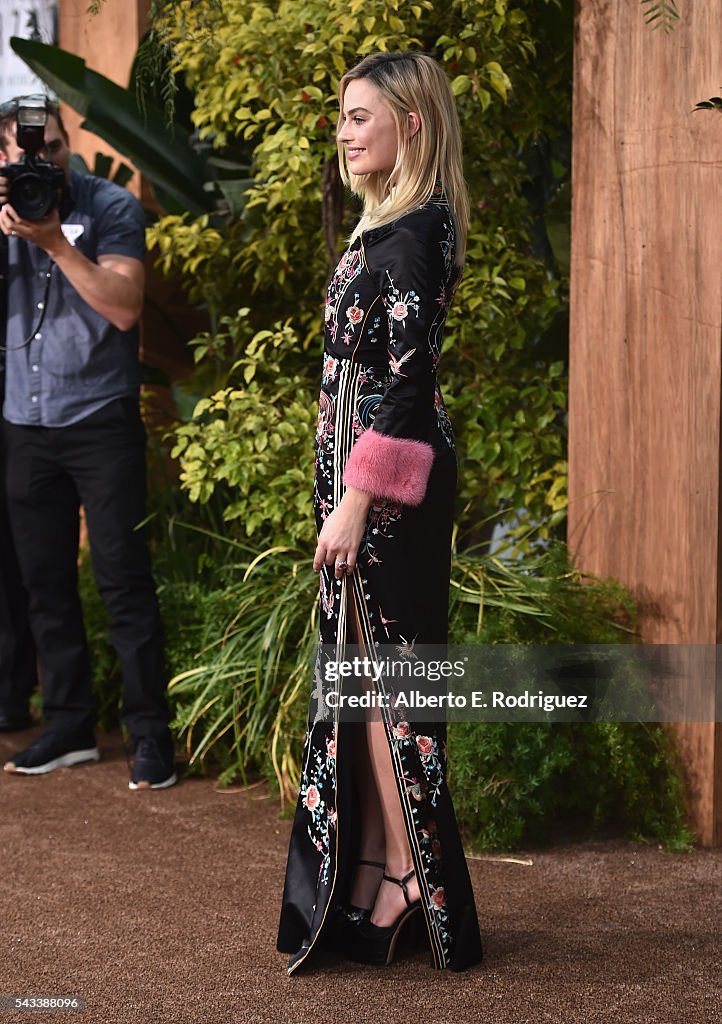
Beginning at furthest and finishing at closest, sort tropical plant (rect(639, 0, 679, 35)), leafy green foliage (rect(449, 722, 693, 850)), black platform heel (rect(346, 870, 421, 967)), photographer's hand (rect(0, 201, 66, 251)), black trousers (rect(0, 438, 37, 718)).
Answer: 1. black trousers (rect(0, 438, 37, 718))
2. photographer's hand (rect(0, 201, 66, 251))
3. leafy green foliage (rect(449, 722, 693, 850))
4. tropical plant (rect(639, 0, 679, 35))
5. black platform heel (rect(346, 870, 421, 967))

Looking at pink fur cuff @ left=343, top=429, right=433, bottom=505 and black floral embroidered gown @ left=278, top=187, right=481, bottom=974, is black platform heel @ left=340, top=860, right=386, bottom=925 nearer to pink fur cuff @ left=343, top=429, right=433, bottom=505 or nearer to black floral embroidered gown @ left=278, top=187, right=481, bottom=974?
black floral embroidered gown @ left=278, top=187, right=481, bottom=974

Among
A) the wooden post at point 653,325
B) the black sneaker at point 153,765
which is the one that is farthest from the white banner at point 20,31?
the black sneaker at point 153,765

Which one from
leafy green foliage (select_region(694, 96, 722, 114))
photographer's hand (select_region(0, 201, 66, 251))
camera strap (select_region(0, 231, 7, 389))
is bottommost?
camera strap (select_region(0, 231, 7, 389))

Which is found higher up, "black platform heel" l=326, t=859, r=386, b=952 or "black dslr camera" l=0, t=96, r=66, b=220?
"black dslr camera" l=0, t=96, r=66, b=220

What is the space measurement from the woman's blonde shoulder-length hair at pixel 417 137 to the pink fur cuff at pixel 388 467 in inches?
13.8

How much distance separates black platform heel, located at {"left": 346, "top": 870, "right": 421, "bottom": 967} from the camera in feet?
7.50

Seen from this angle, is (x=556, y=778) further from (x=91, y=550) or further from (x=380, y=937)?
(x=91, y=550)

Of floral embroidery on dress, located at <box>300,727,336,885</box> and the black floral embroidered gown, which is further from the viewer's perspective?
floral embroidery on dress, located at <box>300,727,336,885</box>

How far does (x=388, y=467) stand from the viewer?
6.88 feet

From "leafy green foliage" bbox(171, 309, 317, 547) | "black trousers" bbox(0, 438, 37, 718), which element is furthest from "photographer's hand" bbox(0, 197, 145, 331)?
"black trousers" bbox(0, 438, 37, 718)

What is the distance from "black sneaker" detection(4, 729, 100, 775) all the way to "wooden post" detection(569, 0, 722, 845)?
1521 millimetres

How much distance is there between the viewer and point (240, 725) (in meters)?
3.60

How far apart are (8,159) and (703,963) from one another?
2.59m

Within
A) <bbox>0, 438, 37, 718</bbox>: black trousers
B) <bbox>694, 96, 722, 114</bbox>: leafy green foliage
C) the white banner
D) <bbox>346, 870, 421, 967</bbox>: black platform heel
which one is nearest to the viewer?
<bbox>346, 870, 421, 967</bbox>: black platform heel
